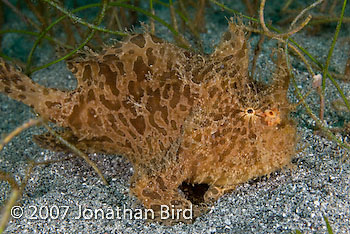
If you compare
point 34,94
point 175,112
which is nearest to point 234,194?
point 175,112

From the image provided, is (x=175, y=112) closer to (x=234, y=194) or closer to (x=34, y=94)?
(x=234, y=194)

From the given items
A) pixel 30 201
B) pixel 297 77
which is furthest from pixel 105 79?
pixel 297 77

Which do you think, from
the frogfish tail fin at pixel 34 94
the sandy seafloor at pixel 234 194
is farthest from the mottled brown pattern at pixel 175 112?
the sandy seafloor at pixel 234 194

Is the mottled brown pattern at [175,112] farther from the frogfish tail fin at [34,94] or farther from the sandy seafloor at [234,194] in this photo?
the sandy seafloor at [234,194]

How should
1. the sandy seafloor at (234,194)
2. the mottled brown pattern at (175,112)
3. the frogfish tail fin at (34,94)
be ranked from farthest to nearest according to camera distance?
the frogfish tail fin at (34,94) → the mottled brown pattern at (175,112) → the sandy seafloor at (234,194)

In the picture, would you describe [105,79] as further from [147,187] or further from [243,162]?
[243,162]
